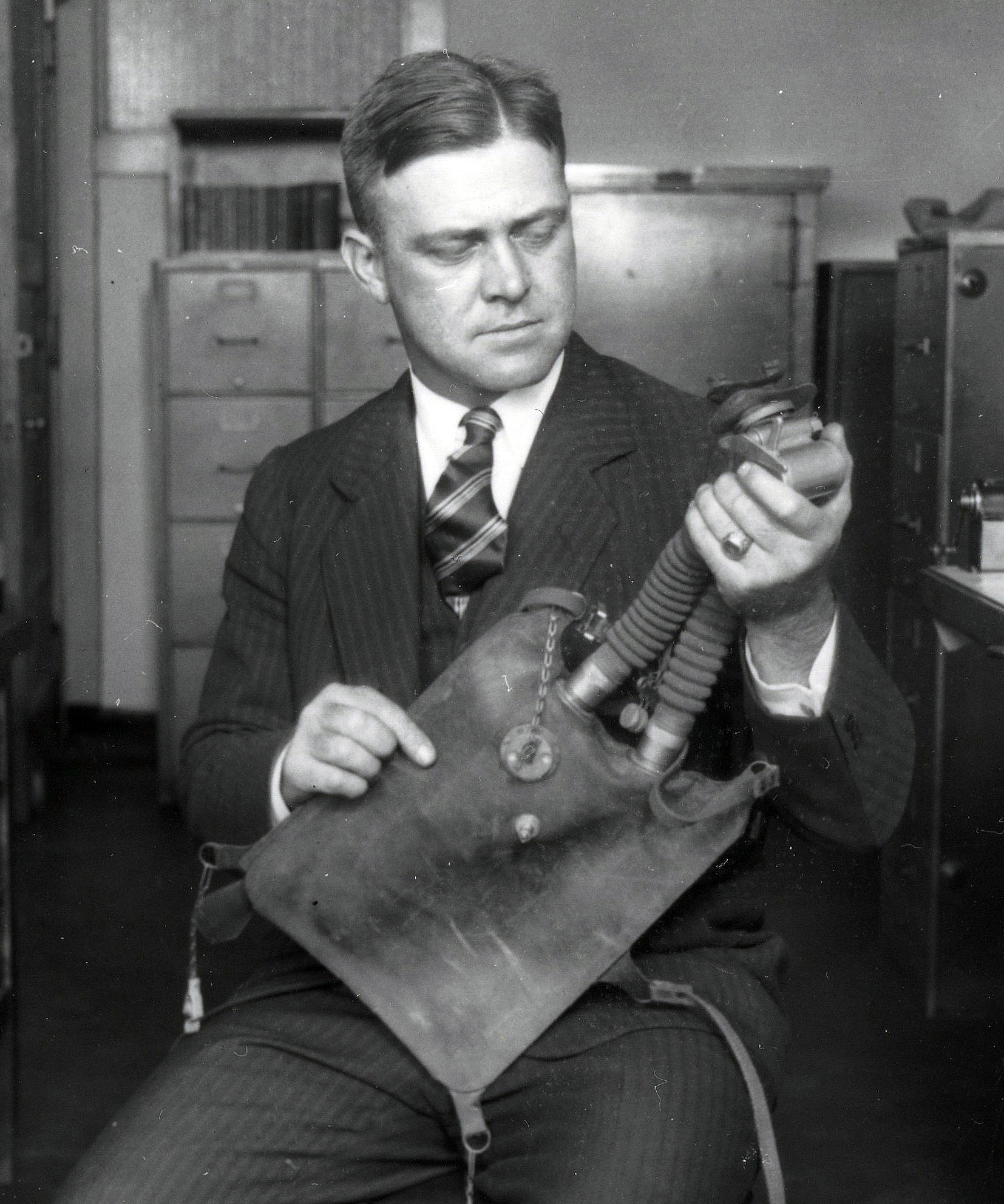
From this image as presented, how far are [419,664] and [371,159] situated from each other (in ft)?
1.52

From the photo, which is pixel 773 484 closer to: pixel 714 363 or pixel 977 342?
pixel 977 342

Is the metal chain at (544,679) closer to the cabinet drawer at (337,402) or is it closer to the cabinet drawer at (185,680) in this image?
the cabinet drawer at (337,402)

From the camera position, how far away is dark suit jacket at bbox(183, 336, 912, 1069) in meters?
1.29

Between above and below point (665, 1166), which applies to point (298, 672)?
above

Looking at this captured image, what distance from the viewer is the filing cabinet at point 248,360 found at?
3939mm

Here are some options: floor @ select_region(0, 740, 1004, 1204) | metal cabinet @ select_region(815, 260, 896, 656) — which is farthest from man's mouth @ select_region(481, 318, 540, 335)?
metal cabinet @ select_region(815, 260, 896, 656)

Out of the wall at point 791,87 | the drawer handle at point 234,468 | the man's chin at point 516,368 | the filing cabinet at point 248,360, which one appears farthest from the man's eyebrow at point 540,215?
the wall at point 791,87

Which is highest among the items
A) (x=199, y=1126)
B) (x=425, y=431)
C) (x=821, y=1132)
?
(x=425, y=431)

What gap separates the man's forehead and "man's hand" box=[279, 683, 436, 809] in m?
0.44

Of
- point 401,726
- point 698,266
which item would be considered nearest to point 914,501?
point 698,266

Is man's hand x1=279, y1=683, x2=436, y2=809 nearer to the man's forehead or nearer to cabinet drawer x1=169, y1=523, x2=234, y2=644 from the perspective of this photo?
the man's forehead

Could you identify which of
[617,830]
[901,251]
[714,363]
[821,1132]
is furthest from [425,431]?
[714,363]

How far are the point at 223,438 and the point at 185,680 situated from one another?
2.18 feet

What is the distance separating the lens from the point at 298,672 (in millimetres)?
1444
